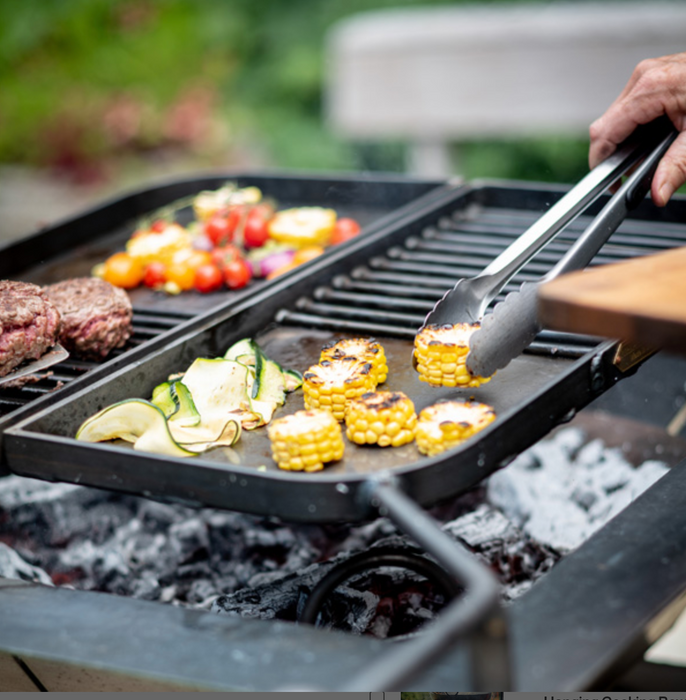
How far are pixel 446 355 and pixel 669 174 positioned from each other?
0.87 meters

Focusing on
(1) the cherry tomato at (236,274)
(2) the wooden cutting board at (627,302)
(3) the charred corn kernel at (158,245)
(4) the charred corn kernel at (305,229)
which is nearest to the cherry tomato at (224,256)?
(1) the cherry tomato at (236,274)

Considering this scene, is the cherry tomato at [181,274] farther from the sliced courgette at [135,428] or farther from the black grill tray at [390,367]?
the sliced courgette at [135,428]

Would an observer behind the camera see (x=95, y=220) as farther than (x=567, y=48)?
No

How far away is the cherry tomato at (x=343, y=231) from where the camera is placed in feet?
11.2

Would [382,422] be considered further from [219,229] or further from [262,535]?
[219,229]

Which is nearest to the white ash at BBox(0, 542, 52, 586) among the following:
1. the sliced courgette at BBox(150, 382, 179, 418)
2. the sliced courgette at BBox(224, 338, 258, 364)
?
the sliced courgette at BBox(150, 382, 179, 418)

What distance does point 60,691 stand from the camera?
1.72m

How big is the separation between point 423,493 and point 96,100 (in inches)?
369

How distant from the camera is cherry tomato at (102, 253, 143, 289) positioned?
316cm

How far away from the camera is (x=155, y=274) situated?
10.5 ft

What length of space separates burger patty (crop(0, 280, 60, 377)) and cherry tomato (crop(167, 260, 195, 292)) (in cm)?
86

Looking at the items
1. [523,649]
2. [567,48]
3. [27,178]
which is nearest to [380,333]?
[523,649]

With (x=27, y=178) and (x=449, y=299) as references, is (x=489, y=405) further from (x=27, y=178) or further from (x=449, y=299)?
(x=27, y=178)

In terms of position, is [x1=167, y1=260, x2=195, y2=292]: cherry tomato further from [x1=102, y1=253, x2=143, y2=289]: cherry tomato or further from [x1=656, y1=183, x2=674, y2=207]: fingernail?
[x1=656, y1=183, x2=674, y2=207]: fingernail
